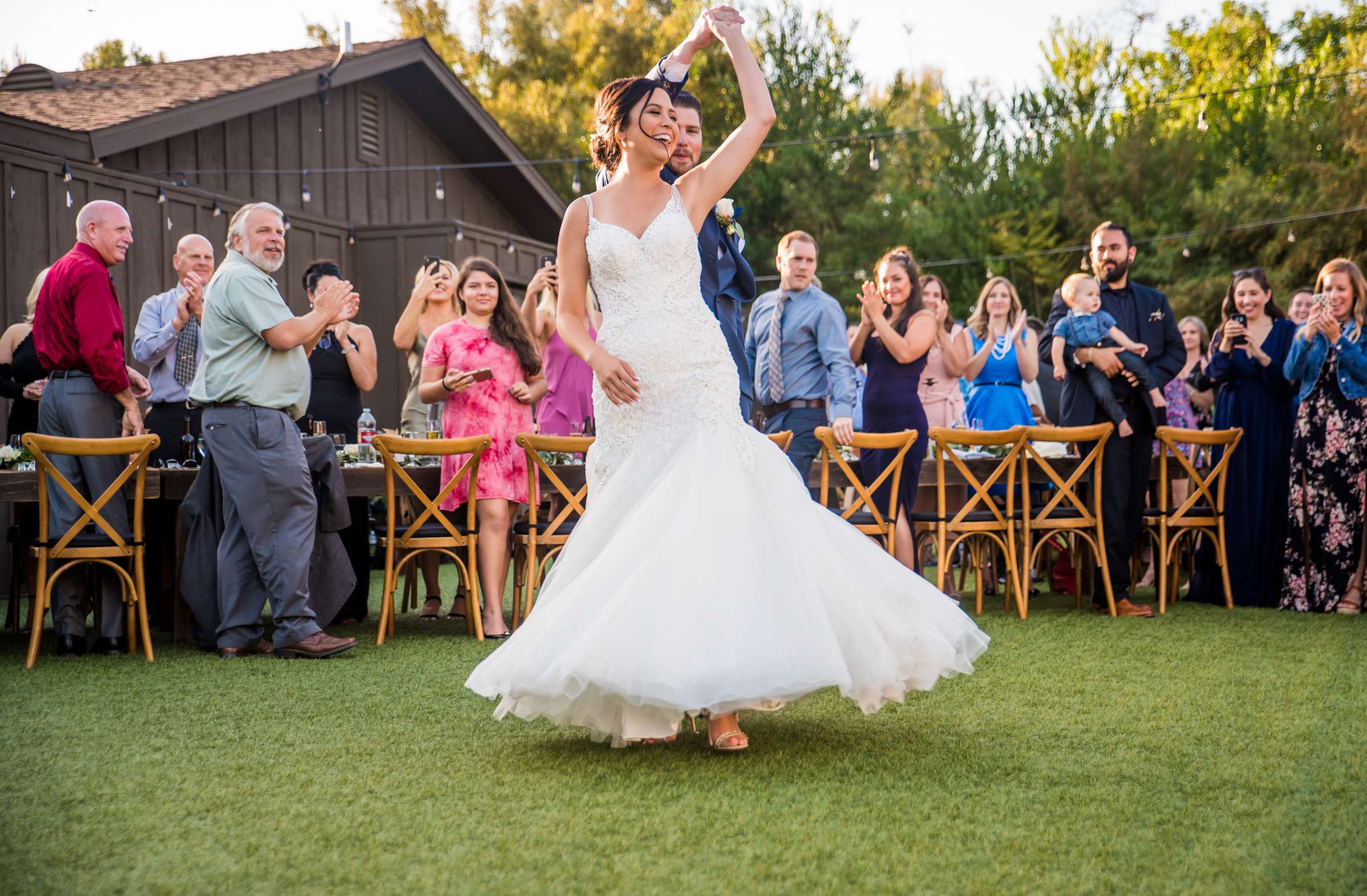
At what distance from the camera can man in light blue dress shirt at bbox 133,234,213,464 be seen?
7.45 metres

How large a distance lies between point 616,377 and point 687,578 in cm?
66

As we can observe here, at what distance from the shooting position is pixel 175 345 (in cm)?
764

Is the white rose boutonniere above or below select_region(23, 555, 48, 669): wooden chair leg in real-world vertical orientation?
above

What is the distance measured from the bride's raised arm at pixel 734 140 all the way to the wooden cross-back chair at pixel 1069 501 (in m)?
3.87

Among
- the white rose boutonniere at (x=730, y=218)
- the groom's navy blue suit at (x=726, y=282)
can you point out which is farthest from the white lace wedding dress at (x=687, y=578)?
the white rose boutonniere at (x=730, y=218)

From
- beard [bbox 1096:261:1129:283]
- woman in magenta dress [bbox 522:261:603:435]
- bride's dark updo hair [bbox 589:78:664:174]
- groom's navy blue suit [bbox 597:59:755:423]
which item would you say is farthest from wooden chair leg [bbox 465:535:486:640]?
beard [bbox 1096:261:1129:283]

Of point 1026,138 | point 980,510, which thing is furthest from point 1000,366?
point 1026,138

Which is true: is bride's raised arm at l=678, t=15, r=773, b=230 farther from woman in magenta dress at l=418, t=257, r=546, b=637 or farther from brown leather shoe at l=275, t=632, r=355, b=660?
woman in magenta dress at l=418, t=257, r=546, b=637

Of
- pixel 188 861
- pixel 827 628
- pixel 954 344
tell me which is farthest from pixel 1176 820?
pixel 954 344

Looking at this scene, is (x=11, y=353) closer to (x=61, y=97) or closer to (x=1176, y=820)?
(x=61, y=97)

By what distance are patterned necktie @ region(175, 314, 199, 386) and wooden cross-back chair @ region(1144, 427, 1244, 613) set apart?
18.8ft

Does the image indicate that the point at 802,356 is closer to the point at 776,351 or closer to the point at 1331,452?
the point at 776,351

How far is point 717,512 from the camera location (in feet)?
12.1

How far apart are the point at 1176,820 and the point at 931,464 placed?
513 cm
